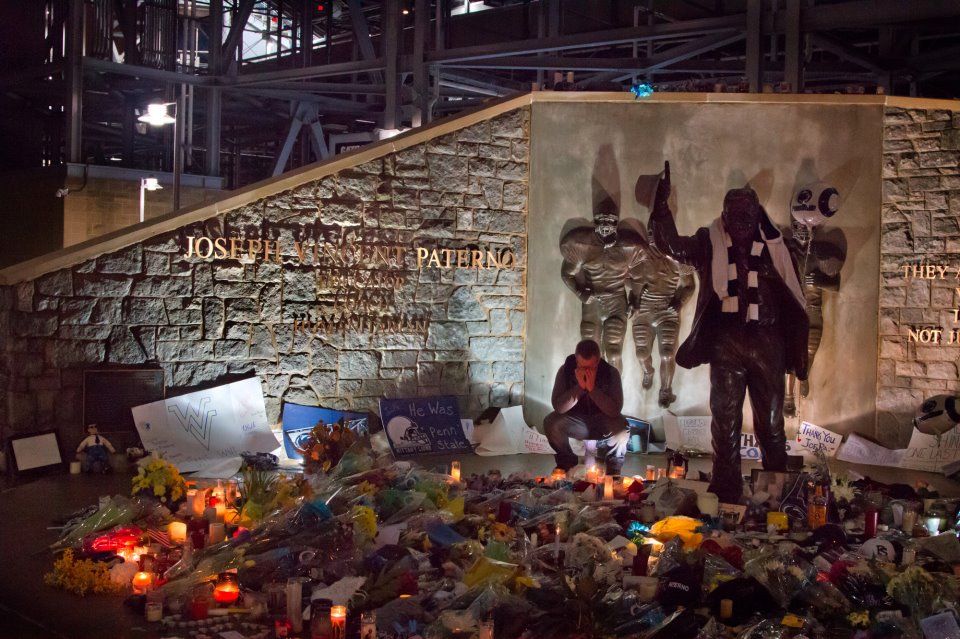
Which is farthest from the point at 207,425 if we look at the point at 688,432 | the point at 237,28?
the point at 237,28

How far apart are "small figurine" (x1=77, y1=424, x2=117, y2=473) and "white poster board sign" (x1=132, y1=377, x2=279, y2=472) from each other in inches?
12.8

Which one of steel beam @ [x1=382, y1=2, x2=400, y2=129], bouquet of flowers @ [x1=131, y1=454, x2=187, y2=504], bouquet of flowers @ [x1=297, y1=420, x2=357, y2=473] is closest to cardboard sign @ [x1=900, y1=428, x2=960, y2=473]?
bouquet of flowers @ [x1=297, y1=420, x2=357, y2=473]

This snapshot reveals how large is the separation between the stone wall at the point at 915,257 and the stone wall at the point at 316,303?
353 centimetres

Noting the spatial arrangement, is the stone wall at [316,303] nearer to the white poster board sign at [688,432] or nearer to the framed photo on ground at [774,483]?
the white poster board sign at [688,432]

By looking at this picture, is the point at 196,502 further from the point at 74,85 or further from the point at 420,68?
the point at 74,85

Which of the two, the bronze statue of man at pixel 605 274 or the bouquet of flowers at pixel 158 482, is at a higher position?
the bronze statue of man at pixel 605 274

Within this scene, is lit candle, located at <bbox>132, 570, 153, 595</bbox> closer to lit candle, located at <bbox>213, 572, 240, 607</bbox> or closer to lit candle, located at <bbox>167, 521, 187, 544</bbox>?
lit candle, located at <bbox>213, 572, 240, 607</bbox>

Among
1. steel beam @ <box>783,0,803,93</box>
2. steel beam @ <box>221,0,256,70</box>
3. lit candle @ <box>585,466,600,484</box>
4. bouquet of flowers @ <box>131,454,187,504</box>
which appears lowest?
lit candle @ <box>585,466,600,484</box>

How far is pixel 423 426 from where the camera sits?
10.1 m

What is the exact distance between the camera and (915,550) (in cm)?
622

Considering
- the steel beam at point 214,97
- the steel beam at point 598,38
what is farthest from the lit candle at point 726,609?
the steel beam at point 214,97

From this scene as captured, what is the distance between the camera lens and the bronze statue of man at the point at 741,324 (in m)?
7.44

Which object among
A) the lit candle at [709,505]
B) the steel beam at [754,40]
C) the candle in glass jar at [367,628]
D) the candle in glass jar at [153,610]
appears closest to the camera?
the candle in glass jar at [367,628]

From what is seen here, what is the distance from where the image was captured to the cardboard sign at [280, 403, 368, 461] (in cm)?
950
